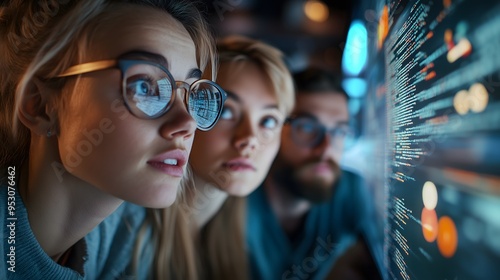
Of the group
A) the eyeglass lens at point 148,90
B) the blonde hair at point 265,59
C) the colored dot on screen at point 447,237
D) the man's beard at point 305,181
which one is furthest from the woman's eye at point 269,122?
the colored dot on screen at point 447,237

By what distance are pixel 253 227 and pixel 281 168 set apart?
153 millimetres

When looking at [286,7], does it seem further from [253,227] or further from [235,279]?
[235,279]

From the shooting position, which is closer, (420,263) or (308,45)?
(420,263)

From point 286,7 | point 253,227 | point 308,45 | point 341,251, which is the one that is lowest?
point 341,251

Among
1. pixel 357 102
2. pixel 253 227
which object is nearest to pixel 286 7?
pixel 357 102

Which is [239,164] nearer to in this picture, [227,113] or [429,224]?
[227,113]

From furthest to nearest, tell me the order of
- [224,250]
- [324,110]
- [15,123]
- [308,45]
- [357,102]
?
[308,45] < [357,102] < [324,110] < [224,250] < [15,123]

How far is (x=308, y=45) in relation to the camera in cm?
115

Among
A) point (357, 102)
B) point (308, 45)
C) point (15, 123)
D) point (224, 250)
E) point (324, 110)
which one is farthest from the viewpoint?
point (308, 45)

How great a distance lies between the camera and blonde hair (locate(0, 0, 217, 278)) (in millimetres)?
474

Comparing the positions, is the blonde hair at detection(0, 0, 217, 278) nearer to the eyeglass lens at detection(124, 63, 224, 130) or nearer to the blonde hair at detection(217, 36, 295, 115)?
the eyeglass lens at detection(124, 63, 224, 130)

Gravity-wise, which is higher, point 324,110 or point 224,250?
point 324,110

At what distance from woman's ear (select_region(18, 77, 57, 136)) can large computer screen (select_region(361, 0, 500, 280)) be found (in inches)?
18.6

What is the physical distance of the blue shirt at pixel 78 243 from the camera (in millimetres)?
506
